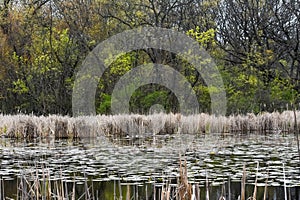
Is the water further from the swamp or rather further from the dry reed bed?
the dry reed bed

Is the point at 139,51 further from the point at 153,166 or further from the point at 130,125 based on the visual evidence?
the point at 153,166

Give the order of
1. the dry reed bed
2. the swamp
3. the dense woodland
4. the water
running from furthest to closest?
1. the dense woodland
2. the dry reed bed
3. the water
4. the swamp

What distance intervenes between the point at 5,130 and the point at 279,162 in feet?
29.6

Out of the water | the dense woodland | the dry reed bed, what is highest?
the dense woodland

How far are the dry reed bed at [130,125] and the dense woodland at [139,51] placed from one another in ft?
23.3

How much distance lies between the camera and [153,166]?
6.75 meters

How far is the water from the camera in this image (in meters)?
5.49

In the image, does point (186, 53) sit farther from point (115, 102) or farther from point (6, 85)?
point (6, 85)

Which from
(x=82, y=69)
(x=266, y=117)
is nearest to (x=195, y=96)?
(x=82, y=69)

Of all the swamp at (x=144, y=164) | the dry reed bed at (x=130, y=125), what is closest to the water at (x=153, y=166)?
the swamp at (x=144, y=164)

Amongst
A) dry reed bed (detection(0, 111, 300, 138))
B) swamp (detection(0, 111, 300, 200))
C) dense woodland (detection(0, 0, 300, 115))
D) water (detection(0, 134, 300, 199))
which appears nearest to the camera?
swamp (detection(0, 111, 300, 200))

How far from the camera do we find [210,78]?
2338 centimetres

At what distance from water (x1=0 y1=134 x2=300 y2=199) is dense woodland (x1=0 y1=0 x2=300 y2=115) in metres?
13.2

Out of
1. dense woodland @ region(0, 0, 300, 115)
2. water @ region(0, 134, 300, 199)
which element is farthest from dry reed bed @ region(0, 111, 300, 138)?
dense woodland @ region(0, 0, 300, 115)
